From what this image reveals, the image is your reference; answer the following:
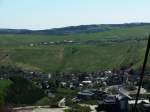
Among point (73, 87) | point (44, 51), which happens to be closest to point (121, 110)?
point (73, 87)

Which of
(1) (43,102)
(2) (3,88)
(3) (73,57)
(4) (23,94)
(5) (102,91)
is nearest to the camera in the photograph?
(1) (43,102)

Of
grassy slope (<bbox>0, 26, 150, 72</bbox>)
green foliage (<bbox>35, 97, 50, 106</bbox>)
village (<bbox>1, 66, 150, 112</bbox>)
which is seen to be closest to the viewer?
village (<bbox>1, 66, 150, 112</bbox>)

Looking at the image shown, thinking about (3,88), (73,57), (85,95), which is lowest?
(73,57)

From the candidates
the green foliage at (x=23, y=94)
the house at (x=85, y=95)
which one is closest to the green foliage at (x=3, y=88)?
the green foliage at (x=23, y=94)

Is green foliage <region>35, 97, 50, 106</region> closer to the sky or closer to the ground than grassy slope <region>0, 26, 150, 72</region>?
closer to the sky

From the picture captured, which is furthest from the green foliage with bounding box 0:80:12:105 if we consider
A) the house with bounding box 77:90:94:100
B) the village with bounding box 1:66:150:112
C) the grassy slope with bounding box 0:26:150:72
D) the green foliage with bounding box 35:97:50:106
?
the grassy slope with bounding box 0:26:150:72

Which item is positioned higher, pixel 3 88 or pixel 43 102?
pixel 3 88

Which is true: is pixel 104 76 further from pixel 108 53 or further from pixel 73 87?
pixel 108 53

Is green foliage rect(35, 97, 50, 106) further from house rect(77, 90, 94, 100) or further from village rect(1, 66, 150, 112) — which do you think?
house rect(77, 90, 94, 100)

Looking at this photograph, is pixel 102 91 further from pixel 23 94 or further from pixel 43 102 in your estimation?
pixel 23 94

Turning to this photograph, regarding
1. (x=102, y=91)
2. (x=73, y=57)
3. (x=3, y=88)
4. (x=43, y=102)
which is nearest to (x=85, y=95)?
(x=102, y=91)

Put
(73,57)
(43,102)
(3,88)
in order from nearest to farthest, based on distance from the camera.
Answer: (43,102)
(3,88)
(73,57)
